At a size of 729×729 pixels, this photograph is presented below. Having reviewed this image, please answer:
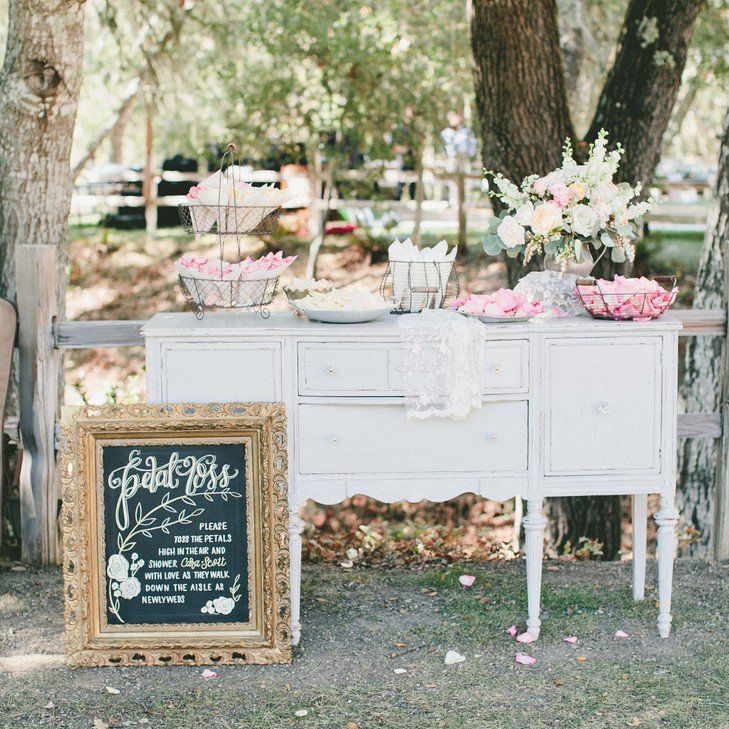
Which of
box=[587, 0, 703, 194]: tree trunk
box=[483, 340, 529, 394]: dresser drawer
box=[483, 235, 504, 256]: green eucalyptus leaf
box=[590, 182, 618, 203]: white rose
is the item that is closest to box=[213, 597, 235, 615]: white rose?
box=[483, 340, 529, 394]: dresser drawer

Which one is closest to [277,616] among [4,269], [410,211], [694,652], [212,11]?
[694,652]

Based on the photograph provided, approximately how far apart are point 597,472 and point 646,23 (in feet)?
9.85

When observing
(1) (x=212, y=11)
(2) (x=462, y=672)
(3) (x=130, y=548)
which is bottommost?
(2) (x=462, y=672)

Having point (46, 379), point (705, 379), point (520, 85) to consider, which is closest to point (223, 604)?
point (46, 379)

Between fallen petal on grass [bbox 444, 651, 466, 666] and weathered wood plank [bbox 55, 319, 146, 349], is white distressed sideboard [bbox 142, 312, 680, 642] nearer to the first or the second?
fallen petal on grass [bbox 444, 651, 466, 666]

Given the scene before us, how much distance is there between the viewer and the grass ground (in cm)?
337

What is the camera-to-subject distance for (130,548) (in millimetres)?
3719

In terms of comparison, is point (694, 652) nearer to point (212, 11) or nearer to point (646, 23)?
point (646, 23)

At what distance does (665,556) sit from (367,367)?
1.46 meters

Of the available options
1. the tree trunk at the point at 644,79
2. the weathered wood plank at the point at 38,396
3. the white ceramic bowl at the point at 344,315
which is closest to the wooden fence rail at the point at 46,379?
the weathered wood plank at the point at 38,396

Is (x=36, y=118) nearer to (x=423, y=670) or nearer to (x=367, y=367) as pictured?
(x=367, y=367)

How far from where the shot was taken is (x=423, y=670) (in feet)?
12.2

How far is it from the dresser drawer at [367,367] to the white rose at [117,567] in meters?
0.91

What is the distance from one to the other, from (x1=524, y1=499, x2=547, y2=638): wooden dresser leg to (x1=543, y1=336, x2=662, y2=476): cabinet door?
Answer: 19cm
